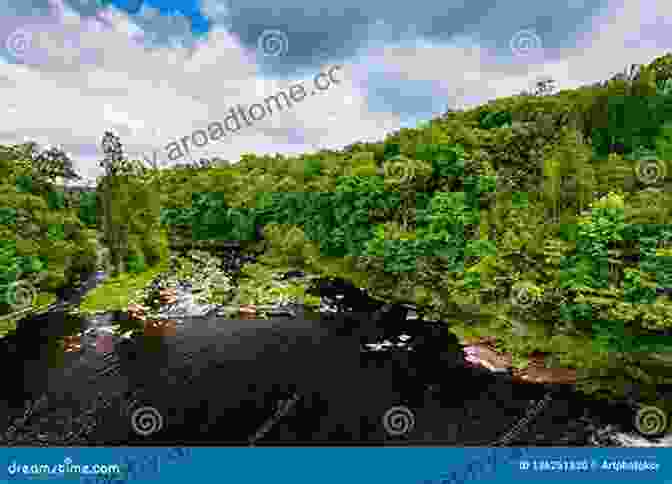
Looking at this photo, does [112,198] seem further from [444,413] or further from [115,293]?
[444,413]

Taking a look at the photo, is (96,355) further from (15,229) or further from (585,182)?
(585,182)

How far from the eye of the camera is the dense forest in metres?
20.0

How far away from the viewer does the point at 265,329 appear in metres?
29.3

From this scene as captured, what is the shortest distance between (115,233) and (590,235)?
42.7m

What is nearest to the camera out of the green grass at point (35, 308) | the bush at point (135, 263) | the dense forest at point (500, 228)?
the dense forest at point (500, 228)

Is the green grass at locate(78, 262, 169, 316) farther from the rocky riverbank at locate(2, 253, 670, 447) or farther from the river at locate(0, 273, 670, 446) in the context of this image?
the rocky riverbank at locate(2, 253, 670, 447)

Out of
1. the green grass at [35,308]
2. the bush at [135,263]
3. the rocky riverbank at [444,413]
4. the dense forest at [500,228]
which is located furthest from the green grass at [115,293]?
the rocky riverbank at [444,413]

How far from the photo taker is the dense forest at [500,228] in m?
20.0

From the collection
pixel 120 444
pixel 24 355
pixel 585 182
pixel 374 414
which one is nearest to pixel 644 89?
pixel 585 182

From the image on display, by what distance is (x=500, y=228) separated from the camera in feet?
98.2

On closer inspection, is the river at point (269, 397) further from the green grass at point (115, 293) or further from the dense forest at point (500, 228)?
the green grass at point (115, 293)

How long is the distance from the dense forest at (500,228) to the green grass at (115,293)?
2066 mm

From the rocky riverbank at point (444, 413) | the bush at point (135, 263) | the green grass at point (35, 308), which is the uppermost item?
the bush at point (135, 263)

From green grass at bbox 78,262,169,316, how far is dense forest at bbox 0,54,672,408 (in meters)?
2.07
